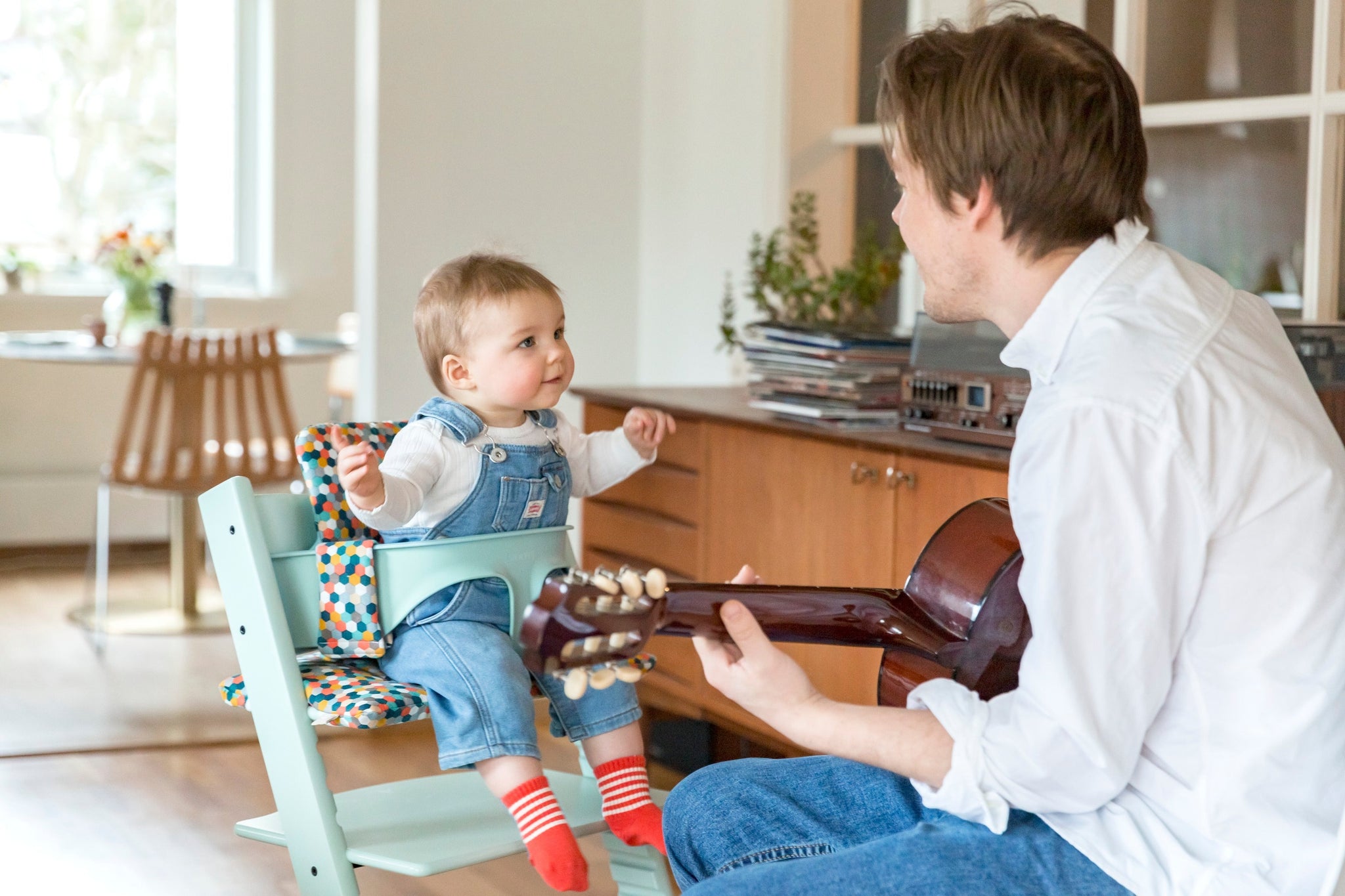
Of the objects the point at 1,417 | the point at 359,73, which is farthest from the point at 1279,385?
the point at 1,417

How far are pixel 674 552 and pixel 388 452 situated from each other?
125 cm

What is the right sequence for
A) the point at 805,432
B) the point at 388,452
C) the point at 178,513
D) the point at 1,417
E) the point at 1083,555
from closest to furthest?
the point at 1083,555 → the point at 388,452 → the point at 805,432 → the point at 178,513 → the point at 1,417

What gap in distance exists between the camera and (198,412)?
14.1ft

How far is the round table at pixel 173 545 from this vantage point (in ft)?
14.0

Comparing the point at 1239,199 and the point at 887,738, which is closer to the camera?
the point at 887,738

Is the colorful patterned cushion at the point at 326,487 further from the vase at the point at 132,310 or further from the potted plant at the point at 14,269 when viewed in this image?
the potted plant at the point at 14,269

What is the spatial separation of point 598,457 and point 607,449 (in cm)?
2

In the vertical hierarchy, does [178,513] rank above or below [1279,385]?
below

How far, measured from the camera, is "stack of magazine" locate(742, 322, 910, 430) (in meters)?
2.63

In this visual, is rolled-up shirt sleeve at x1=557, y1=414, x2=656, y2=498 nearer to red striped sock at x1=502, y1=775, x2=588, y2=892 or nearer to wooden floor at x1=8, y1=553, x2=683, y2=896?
red striped sock at x1=502, y1=775, x2=588, y2=892

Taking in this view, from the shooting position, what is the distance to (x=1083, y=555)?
41.9 inches

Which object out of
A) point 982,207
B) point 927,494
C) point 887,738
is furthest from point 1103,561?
point 927,494

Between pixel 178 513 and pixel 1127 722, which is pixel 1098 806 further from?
pixel 178 513

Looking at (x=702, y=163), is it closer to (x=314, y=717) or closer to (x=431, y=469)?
(x=431, y=469)
